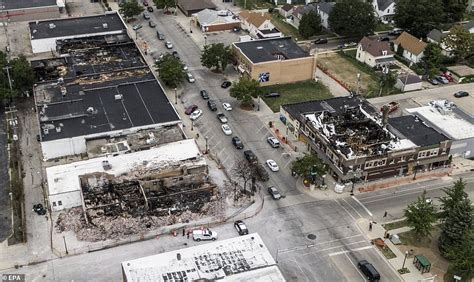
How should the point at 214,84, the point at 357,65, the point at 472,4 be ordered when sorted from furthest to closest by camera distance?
1. the point at 472,4
2. the point at 357,65
3. the point at 214,84

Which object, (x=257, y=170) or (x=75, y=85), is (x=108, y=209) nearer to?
(x=257, y=170)

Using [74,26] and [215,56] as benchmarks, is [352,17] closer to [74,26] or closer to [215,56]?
[215,56]

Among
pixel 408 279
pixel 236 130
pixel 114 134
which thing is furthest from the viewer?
pixel 236 130

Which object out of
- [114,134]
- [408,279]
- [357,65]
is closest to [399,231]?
[408,279]

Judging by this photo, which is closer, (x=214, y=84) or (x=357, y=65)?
(x=214, y=84)

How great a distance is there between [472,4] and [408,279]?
104m

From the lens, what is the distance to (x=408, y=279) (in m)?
62.0

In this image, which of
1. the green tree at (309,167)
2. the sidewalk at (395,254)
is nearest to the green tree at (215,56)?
the green tree at (309,167)

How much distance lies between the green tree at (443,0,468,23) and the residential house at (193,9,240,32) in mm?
49708

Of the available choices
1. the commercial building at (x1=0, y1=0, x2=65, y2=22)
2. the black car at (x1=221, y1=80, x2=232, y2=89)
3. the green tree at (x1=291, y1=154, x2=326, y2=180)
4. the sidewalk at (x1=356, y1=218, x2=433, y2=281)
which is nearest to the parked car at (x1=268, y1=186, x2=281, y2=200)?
the green tree at (x1=291, y1=154, x2=326, y2=180)

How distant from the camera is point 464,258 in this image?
2333 inches

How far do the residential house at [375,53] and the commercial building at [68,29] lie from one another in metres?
49.3

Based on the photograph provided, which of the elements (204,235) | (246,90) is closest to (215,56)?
(246,90)

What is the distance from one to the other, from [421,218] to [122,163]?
1536 inches
